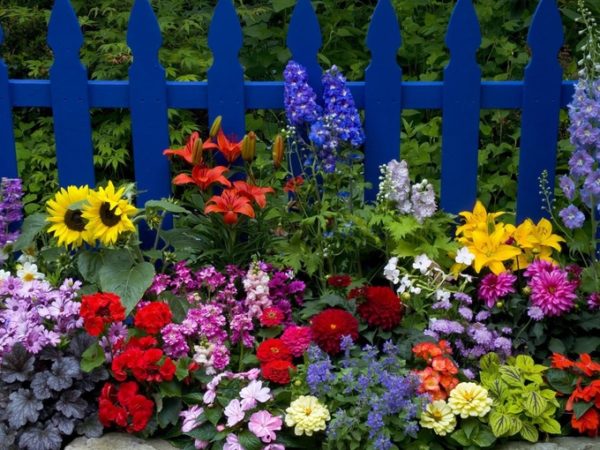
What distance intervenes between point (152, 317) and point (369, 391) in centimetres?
76

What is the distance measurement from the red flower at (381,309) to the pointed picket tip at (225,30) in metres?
1.22

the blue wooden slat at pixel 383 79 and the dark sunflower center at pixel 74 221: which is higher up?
the blue wooden slat at pixel 383 79

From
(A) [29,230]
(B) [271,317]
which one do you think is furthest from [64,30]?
(B) [271,317]

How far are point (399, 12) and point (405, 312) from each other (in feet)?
8.01

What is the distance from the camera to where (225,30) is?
3.90m

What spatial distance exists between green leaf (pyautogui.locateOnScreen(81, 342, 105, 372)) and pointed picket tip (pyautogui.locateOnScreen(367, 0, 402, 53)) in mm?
1616

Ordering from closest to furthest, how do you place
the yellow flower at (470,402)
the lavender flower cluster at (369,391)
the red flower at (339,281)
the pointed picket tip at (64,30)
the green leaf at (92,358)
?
the lavender flower cluster at (369,391) < the yellow flower at (470,402) < the green leaf at (92,358) < the red flower at (339,281) < the pointed picket tip at (64,30)

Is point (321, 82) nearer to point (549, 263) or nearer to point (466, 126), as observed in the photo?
point (466, 126)

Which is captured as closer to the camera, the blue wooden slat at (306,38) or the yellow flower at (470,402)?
the yellow flower at (470,402)

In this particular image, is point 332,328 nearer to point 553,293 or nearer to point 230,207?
point 230,207

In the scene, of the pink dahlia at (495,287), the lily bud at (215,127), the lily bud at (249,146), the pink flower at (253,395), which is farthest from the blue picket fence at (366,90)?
the pink flower at (253,395)

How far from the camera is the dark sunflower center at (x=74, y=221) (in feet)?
11.6

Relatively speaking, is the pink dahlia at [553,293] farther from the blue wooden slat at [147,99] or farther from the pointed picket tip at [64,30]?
the pointed picket tip at [64,30]

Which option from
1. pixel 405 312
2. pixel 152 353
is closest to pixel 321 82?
pixel 405 312
